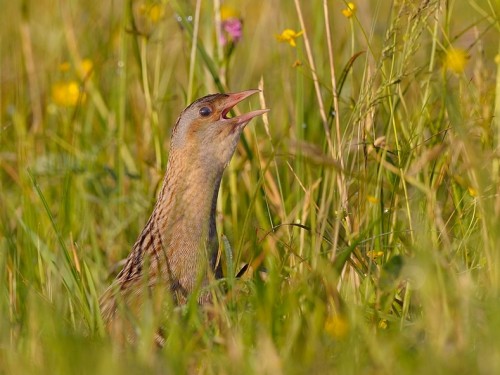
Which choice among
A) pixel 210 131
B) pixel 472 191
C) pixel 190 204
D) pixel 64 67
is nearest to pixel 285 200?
pixel 210 131

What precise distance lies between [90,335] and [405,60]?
143 centimetres

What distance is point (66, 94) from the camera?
621cm

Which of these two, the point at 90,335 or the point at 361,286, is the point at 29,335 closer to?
the point at 90,335

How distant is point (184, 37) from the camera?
17.8 ft

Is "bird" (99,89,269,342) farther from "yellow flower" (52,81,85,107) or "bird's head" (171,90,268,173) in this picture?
"yellow flower" (52,81,85,107)

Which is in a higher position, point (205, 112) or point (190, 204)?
point (205, 112)

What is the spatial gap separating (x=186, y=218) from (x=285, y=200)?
0.80 m

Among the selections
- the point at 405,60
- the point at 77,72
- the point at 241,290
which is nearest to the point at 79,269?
the point at 241,290

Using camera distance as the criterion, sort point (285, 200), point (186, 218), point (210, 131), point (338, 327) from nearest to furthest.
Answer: point (338, 327) → point (186, 218) → point (210, 131) → point (285, 200)

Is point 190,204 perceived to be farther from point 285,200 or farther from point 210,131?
point 285,200

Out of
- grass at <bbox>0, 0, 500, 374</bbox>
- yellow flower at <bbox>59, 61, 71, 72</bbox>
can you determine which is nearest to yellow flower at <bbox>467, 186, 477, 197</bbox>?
grass at <bbox>0, 0, 500, 374</bbox>

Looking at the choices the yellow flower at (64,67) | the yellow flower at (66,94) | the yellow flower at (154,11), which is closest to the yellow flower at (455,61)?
the yellow flower at (154,11)

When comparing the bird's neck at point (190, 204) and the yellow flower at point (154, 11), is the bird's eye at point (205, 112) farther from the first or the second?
the yellow flower at point (154, 11)

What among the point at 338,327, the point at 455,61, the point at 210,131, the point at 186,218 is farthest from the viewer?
the point at 210,131
